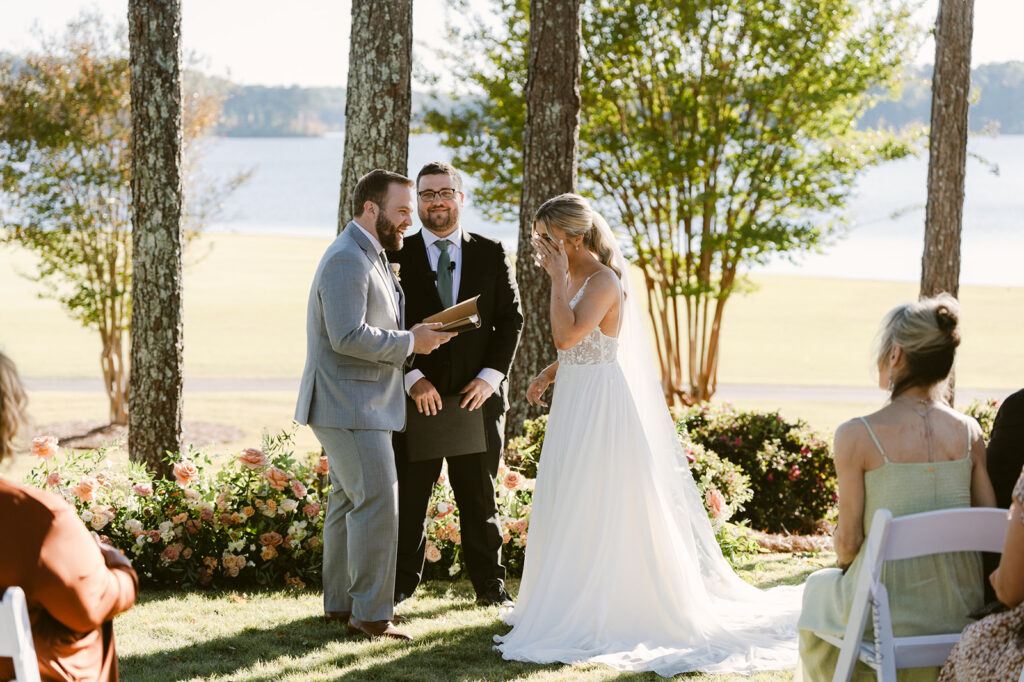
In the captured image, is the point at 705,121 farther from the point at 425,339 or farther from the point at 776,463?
the point at 425,339

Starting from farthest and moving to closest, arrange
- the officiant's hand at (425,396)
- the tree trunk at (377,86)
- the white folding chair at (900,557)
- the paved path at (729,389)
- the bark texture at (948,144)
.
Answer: the paved path at (729,389)
the bark texture at (948,144)
the tree trunk at (377,86)
the officiant's hand at (425,396)
the white folding chair at (900,557)

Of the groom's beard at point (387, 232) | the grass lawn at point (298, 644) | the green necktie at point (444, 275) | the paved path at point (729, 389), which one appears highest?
the groom's beard at point (387, 232)

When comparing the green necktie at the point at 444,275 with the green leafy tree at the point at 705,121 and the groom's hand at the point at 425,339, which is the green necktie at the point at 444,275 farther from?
the green leafy tree at the point at 705,121

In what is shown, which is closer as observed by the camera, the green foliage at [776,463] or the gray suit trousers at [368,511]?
the gray suit trousers at [368,511]

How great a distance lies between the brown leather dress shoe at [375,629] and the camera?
16.2 ft

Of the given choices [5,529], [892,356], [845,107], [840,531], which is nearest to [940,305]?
[892,356]

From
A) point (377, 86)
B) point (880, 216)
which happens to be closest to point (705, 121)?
point (377, 86)

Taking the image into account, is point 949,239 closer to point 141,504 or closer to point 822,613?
point 822,613

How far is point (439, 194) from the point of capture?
17.6 ft

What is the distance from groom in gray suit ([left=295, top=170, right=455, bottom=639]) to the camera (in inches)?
186

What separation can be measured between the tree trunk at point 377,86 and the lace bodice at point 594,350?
7.61 feet

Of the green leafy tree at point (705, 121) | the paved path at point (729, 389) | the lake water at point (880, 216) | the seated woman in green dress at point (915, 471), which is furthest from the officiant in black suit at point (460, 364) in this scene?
the paved path at point (729, 389)

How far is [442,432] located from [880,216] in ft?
114

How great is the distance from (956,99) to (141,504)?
280 inches
